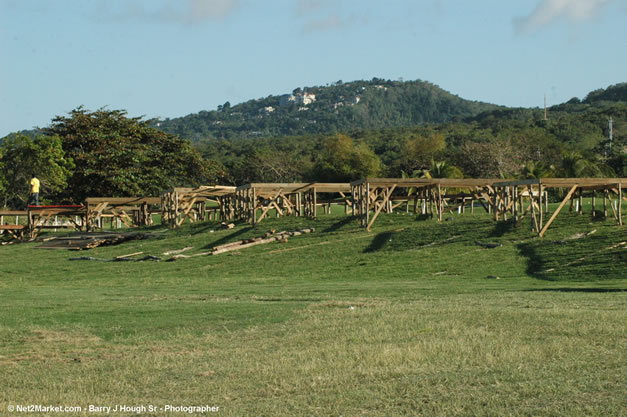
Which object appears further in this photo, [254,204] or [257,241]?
[254,204]

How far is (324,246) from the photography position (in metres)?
32.5

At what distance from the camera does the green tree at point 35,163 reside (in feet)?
192

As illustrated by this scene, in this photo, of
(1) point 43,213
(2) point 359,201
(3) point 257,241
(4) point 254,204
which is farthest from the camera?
(1) point 43,213

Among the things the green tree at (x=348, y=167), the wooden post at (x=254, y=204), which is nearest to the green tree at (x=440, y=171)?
the wooden post at (x=254, y=204)

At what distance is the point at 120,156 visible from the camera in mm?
62375

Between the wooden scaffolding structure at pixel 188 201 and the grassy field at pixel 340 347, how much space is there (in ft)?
75.1

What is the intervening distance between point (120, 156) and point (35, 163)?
650 cm

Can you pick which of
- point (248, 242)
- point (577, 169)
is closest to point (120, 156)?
point (248, 242)

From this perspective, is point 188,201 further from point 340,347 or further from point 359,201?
point 340,347

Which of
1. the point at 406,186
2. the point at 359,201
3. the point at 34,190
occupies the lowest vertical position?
the point at 359,201

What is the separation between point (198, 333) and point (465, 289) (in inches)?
356

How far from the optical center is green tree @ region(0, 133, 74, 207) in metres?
58.5

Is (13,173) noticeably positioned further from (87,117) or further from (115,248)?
(115,248)

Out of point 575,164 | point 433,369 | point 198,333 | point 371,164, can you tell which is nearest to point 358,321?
point 198,333
